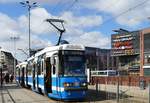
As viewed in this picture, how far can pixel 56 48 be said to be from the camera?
25.1 metres

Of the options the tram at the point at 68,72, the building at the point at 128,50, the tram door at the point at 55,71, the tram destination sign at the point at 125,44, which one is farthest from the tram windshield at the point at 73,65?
the tram destination sign at the point at 125,44

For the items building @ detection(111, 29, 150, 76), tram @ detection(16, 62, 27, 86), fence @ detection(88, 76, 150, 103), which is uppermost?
building @ detection(111, 29, 150, 76)

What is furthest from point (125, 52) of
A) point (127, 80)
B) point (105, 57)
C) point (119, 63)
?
point (127, 80)

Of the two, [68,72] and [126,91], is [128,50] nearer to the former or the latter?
[126,91]

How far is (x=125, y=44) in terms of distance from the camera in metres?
139

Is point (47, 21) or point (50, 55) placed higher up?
point (47, 21)

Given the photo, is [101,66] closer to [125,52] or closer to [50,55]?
[125,52]

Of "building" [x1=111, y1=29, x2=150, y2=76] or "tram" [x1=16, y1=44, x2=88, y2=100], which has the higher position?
"building" [x1=111, y1=29, x2=150, y2=76]

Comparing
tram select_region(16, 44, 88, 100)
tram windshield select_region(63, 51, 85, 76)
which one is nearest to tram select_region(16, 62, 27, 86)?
tram select_region(16, 44, 88, 100)

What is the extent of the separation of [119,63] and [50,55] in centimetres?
11777

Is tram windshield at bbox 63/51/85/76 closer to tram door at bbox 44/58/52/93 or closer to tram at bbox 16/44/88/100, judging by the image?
tram at bbox 16/44/88/100

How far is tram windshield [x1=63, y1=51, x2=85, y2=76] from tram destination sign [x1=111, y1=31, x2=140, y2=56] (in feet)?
355

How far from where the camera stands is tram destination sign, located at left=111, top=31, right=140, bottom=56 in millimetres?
134375

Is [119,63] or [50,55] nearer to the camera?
[50,55]
